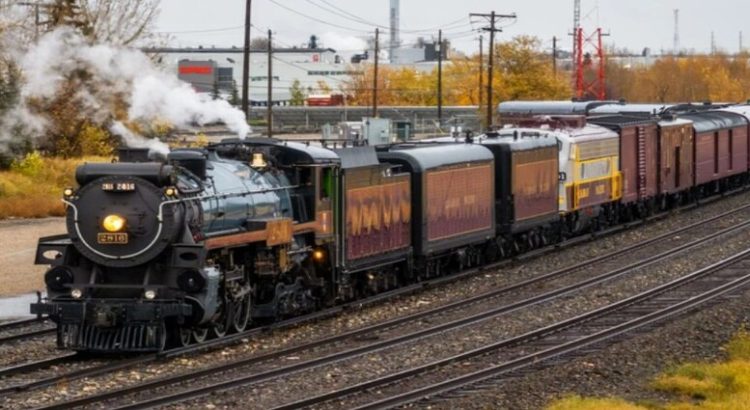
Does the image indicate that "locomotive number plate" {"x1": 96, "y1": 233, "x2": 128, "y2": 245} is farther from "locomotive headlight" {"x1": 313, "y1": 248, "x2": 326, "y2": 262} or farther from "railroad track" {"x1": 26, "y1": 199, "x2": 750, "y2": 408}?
"locomotive headlight" {"x1": 313, "y1": 248, "x2": 326, "y2": 262}

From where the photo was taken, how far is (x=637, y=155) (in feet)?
136

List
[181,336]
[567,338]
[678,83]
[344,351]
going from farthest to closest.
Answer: [678,83] < [567,338] < [181,336] < [344,351]

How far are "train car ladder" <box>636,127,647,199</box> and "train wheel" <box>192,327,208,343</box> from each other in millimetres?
23619

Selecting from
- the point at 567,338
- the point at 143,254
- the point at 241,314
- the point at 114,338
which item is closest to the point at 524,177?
the point at 567,338

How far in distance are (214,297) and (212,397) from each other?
3.50 metres

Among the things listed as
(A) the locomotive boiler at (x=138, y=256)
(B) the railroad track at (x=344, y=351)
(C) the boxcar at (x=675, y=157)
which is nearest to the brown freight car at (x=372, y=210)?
(B) the railroad track at (x=344, y=351)

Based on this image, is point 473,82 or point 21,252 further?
point 473,82

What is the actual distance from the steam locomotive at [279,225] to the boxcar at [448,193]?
0.14ft

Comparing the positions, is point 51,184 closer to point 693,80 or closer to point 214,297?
point 214,297

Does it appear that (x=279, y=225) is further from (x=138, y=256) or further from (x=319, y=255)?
(x=138, y=256)

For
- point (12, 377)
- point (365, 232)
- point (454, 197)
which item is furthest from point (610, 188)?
point (12, 377)

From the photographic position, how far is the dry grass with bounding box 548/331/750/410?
15.2 metres

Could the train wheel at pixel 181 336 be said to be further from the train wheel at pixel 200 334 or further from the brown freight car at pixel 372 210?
the brown freight car at pixel 372 210

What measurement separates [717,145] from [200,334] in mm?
33910
